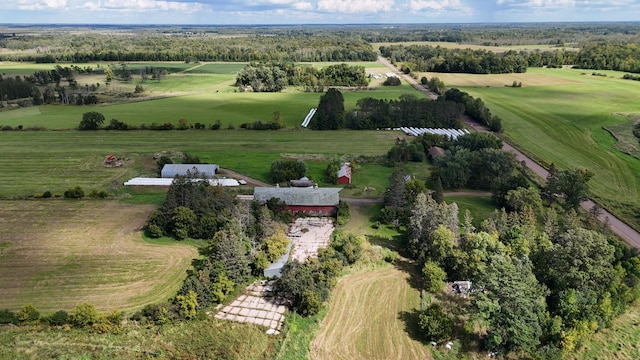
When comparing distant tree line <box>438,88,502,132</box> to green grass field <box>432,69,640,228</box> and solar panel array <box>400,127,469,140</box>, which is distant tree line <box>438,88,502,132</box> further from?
solar panel array <box>400,127,469,140</box>

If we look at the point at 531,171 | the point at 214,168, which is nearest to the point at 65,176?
the point at 214,168

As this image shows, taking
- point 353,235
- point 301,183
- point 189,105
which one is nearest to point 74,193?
point 301,183

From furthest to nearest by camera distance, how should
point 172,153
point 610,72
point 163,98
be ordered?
point 610,72, point 163,98, point 172,153

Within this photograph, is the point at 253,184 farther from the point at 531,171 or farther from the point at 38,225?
the point at 531,171

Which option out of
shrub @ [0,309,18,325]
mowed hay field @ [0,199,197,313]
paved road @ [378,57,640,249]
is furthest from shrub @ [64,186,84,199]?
paved road @ [378,57,640,249]

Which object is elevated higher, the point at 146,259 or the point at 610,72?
the point at 610,72

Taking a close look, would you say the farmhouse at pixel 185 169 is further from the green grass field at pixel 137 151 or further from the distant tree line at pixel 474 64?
the distant tree line at pixel 474 64

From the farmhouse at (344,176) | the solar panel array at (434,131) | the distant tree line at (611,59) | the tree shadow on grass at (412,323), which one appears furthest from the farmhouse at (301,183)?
the distant tree line at (611,59)
